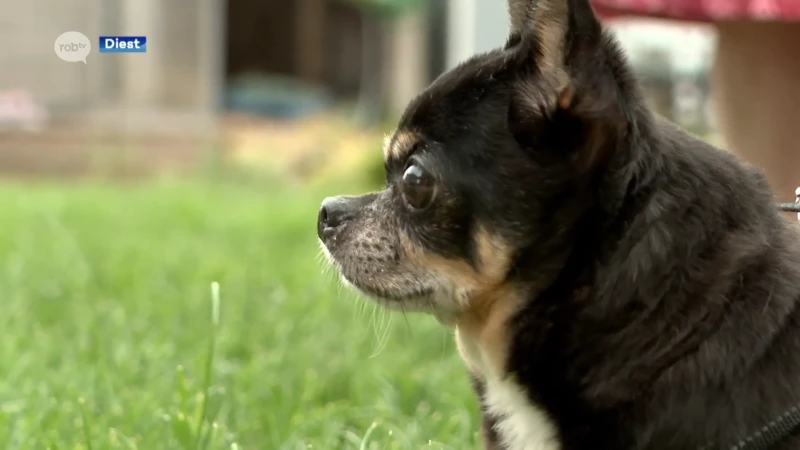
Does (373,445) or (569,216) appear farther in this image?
(373,445)

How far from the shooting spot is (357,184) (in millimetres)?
6754

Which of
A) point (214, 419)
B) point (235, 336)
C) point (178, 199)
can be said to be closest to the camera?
point (214, 419)

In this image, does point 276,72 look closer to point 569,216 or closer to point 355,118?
point 355,118

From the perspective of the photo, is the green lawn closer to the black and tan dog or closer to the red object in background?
the black and tan dog

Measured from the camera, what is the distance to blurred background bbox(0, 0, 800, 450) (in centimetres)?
178

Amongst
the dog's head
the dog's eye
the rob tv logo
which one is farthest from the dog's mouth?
the rob tv logo

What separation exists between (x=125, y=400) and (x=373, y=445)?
1.83ft

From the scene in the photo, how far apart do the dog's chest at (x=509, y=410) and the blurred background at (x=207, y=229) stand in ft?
0.99

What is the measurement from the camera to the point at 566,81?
117 cm

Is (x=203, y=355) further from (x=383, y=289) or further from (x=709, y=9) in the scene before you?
(x=709, y=9)

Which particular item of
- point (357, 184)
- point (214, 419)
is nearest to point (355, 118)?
point (357, 184)

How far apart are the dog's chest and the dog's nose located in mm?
266

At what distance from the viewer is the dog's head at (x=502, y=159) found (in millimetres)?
1174

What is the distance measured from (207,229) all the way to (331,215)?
302 cm
